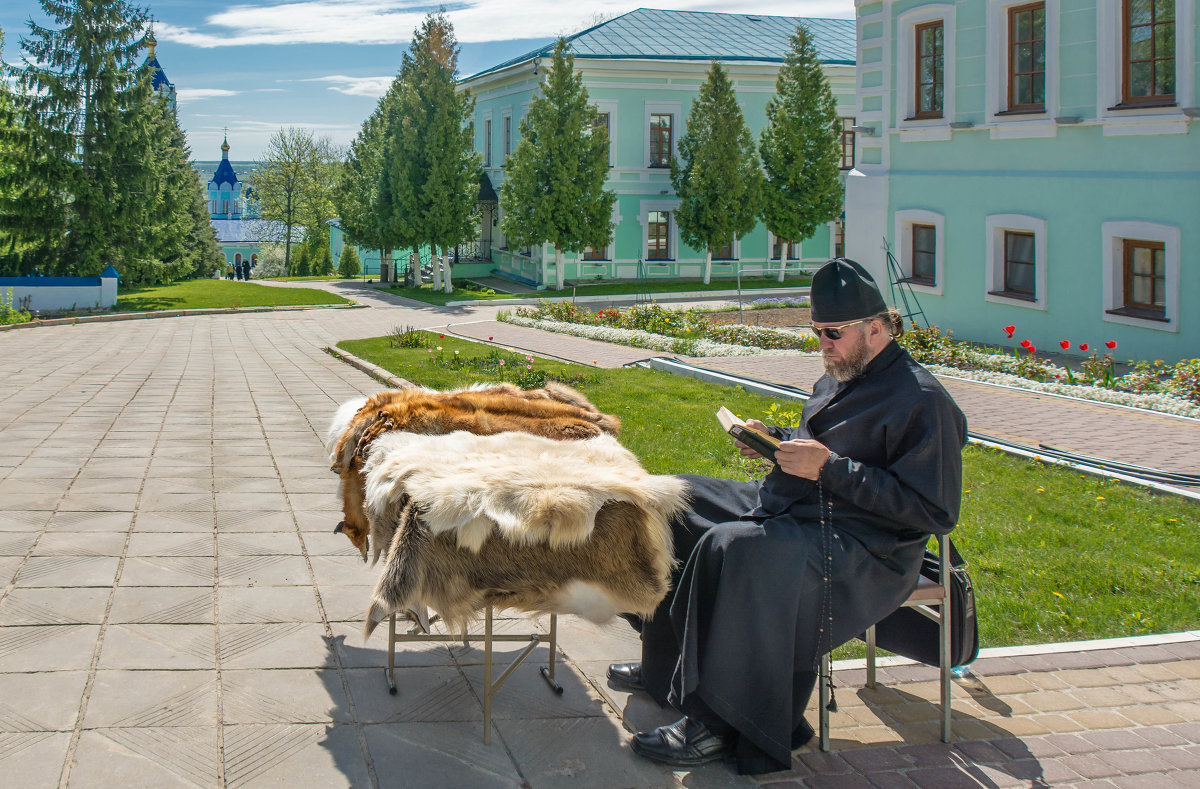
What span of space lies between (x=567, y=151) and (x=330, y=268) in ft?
99.8

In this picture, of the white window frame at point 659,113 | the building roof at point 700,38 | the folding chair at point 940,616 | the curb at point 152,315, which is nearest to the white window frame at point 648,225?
the white window frame at point 659,113

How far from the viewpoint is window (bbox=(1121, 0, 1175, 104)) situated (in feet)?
44.6

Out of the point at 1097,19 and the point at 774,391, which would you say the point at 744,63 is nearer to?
the point at 1097,19

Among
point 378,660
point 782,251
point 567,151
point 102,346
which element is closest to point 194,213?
point 567,151

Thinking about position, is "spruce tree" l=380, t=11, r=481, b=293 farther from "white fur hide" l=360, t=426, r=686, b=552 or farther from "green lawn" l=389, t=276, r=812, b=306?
"white fur hide" l=360, t=426, r=686, b=552

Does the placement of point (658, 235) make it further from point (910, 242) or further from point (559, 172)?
point (910, 242)

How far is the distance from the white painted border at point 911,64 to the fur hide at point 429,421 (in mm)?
14020

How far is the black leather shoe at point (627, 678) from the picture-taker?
4.17m

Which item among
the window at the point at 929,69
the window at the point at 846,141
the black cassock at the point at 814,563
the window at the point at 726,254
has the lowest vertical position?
the black cassock at the point at 814,563

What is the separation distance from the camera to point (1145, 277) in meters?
14.3

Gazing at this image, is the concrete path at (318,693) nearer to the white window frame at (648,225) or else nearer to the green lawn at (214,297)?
the green lawn at (214,297)

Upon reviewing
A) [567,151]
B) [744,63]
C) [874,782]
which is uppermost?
[744,63]

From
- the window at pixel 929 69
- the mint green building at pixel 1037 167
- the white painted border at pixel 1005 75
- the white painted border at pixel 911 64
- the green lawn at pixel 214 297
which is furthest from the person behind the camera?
the green lawn at pixel 214 297

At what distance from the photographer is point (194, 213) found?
46406 millimetres
